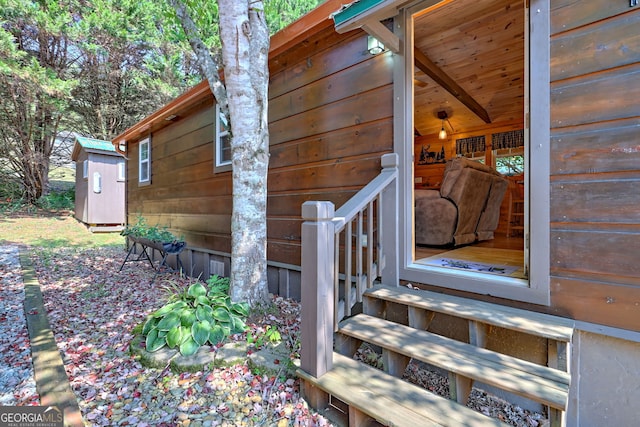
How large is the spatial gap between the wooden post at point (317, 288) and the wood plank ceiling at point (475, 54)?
199cm

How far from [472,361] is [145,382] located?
6.75 feet

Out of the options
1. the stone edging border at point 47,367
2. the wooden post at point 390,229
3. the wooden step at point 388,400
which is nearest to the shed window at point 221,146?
the stone edging border at point 47,367

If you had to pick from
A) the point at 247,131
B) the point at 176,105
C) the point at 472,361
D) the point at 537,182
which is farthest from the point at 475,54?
the point at 176,105

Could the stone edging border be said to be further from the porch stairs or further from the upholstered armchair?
the upholstered armchair

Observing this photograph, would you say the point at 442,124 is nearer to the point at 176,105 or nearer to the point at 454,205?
the point at 454,205

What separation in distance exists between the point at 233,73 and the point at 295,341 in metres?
2.41

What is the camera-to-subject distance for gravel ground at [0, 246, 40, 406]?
1.88 m

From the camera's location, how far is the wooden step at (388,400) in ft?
4.42

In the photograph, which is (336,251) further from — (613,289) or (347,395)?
(613,289)

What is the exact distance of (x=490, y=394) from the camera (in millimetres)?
2072

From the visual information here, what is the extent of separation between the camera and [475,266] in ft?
8.13

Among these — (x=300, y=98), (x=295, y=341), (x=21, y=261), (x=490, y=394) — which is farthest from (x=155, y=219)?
(x=490, y=394)

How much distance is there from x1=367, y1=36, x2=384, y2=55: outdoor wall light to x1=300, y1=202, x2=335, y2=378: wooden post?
5.41ft

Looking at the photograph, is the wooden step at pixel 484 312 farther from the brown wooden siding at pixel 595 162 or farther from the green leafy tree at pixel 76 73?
the green leafy tree at pixel 76 73
